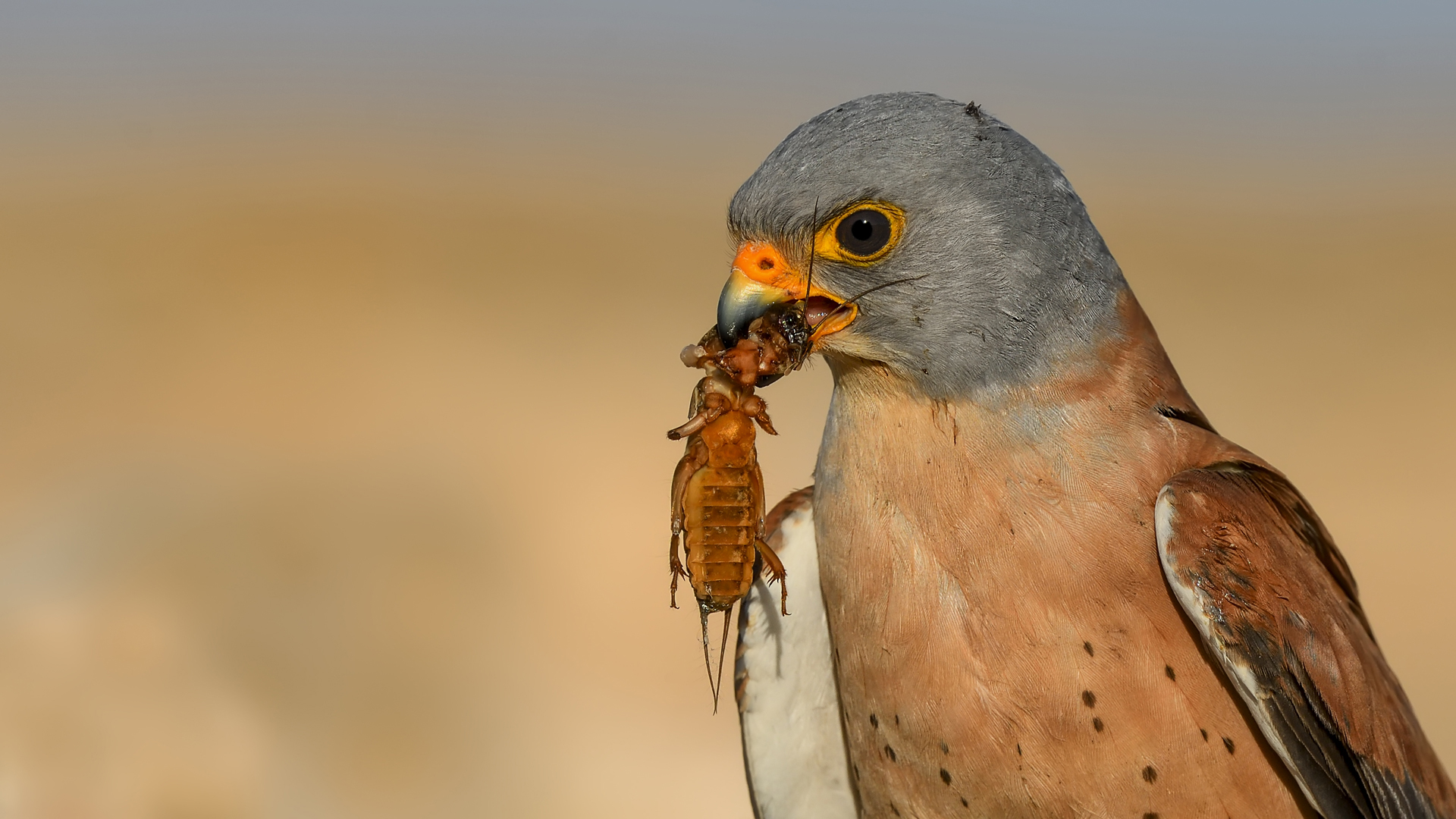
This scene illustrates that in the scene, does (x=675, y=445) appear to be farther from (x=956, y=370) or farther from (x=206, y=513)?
(x=956, y=370)

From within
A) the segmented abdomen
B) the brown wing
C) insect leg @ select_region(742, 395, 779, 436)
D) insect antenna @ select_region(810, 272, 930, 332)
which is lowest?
the brown wing

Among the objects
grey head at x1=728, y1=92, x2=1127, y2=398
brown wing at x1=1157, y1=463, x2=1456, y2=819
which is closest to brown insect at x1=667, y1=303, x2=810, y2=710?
grey head at x1=728, y1=92, x2=1127, y2=398

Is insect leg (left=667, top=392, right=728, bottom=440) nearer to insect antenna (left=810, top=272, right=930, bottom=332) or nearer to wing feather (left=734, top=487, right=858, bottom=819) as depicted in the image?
insect antenna (left=810, top=272, right=930, bottom=332)

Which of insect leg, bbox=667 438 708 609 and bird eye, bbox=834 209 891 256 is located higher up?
bird eye, bbox=834 209 891 256

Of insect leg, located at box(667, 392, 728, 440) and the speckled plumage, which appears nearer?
the speckled plumage

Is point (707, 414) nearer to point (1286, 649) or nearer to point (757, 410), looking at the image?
point (757, 410)

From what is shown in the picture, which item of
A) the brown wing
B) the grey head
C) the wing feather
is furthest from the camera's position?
the wing feather

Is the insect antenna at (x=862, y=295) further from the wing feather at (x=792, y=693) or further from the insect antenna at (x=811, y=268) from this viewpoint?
the wing feather at (x=792, y=693)
